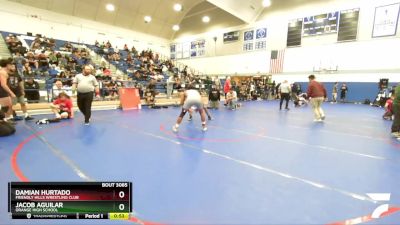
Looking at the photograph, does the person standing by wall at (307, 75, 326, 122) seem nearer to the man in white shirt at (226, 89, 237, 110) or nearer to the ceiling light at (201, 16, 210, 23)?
the man in white shirt at (226, 89, 237, 110)

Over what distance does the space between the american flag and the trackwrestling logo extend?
19687 mm

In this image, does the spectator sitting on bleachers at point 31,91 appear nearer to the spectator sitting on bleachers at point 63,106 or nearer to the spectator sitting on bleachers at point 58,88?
the spectator sitting on bleachers at point 58,88

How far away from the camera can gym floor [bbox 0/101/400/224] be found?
2395 millimetres

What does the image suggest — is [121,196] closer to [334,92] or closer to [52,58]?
[52,58]

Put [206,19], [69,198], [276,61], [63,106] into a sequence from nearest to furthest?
[69,198]
[63,106]
[276,61]
[206,19]

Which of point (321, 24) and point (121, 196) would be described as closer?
point (121, 196)

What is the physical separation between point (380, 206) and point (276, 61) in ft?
66.7

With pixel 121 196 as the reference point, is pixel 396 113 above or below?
above

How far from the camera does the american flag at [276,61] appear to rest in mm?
20983

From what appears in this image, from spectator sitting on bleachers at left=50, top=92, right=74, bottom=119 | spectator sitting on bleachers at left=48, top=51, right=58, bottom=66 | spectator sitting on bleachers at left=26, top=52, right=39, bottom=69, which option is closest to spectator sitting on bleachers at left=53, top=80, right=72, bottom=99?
spectator sitting on bleachers at left=50, top=92, right=74, bottom=119

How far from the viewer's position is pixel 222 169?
3.56 meters

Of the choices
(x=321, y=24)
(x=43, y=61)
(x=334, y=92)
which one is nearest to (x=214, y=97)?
(x=43, y=61)

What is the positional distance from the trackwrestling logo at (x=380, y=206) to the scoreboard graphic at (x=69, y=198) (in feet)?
8.01

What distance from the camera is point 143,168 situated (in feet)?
11.6
